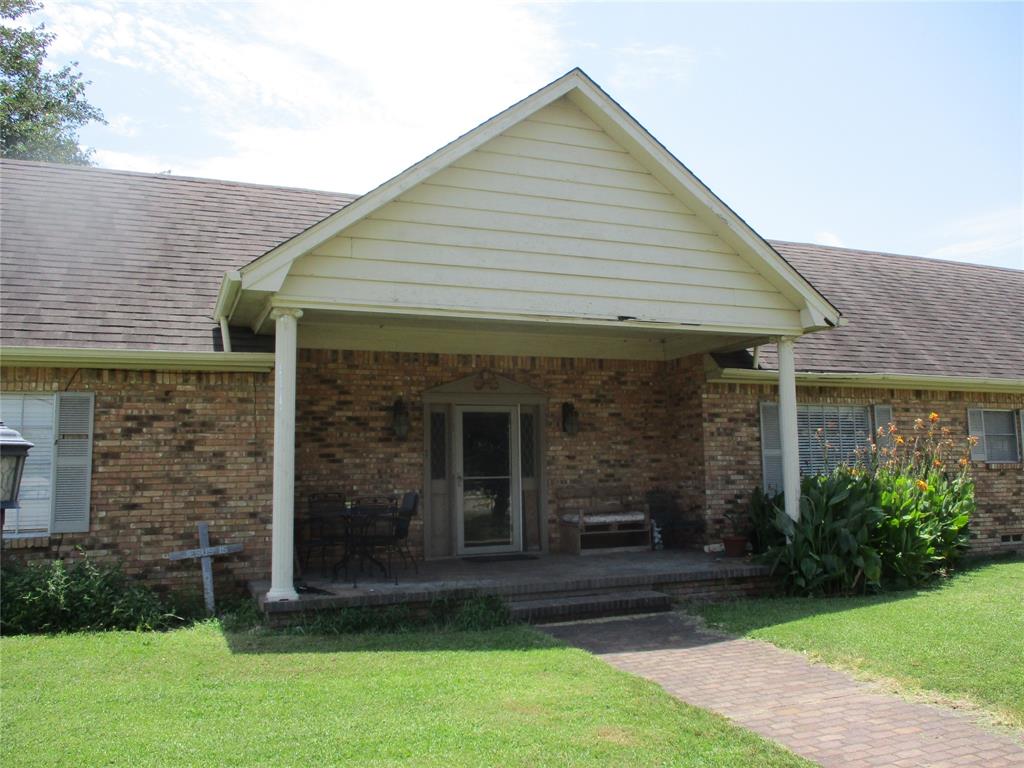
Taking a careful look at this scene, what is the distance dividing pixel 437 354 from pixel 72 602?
5173mm

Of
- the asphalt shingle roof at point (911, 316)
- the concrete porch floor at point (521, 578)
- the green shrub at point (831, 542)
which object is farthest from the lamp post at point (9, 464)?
the asphalt shingle roof at point (911, 316)

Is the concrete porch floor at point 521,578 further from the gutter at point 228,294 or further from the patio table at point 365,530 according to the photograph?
the gutter at point 228,294

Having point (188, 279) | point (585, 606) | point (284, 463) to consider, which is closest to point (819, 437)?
point (585, 606)

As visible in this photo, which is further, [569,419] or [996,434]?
[996,434]

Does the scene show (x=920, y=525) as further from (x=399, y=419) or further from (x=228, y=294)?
(x=228, y=294)

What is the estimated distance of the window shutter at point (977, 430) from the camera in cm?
1351

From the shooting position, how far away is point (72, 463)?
8977 millimetres

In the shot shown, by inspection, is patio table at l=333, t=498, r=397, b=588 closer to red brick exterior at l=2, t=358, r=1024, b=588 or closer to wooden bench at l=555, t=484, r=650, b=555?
red brick exterior at l=2, t=358, r=1024, b=588

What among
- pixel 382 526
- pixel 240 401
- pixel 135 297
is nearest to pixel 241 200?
pixel 135 297

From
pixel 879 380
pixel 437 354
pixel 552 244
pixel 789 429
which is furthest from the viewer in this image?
pixel 879 380

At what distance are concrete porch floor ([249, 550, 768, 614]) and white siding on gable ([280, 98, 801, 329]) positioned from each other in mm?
2828

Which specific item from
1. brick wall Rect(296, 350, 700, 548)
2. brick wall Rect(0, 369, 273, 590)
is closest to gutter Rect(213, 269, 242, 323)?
brick wall Rect(0, 369, 273, 590)

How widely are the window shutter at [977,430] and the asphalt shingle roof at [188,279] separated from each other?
696 millimetres

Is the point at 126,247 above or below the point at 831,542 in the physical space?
above
